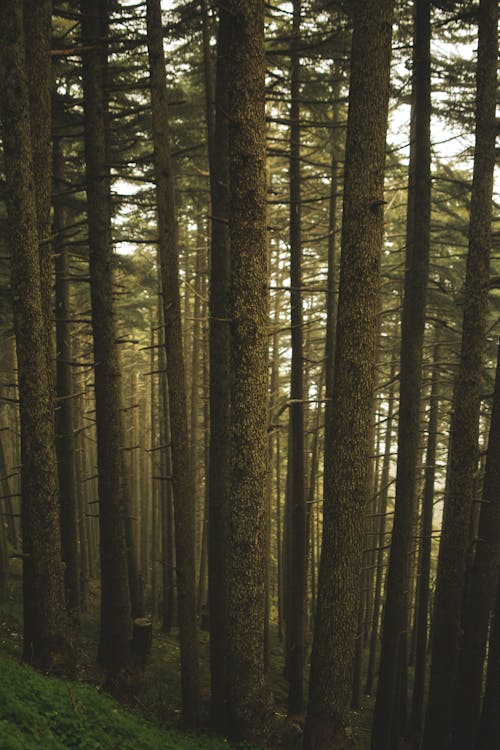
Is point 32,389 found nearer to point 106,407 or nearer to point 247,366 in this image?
point 247,366

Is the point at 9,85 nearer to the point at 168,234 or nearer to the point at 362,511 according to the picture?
the point at 168,234

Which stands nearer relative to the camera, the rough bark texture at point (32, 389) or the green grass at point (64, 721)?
the green grass at point (64, 721)

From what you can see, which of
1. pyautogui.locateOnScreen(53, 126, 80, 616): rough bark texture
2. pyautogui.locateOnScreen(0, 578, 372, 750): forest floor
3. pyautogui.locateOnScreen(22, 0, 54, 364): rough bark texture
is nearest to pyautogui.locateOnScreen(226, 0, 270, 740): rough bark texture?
pyautogui.locateOnScreen(0, 578, 372, 750): forest floor

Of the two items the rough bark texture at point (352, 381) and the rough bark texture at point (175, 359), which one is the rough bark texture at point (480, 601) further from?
the rough bark texture at point (175, 359)

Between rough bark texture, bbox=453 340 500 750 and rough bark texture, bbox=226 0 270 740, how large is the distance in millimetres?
4611

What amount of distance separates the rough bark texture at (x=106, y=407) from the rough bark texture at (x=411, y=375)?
469 centimetres

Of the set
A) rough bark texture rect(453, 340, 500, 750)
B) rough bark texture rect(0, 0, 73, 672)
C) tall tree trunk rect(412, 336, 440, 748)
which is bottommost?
tall tree trunk rect(412, 336, 440, 748)

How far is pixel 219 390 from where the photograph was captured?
30.1 feet

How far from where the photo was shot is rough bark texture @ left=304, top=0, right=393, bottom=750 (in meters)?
5.81

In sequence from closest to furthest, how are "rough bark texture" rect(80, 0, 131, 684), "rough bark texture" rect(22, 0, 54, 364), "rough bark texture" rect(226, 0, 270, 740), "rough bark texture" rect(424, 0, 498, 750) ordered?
1. "rough bark texture" rect(226, 0, 270, 740)
2. "rough bark texture" rect(22, 0, 54, 364)
3. "rough bark texture" rect(424, 0, 498, 750)
4. "rough bark texture" rect(80, 0, 131, 684)

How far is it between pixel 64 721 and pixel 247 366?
382 centimetres

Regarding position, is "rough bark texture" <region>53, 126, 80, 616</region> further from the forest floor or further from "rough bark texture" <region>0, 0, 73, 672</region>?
"rough bark texture" <region>0, 0, 73, 672</region>

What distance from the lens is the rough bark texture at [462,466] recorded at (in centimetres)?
870

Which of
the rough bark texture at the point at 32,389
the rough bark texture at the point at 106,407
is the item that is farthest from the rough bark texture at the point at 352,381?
the rough bark texture at the point at 106,407
